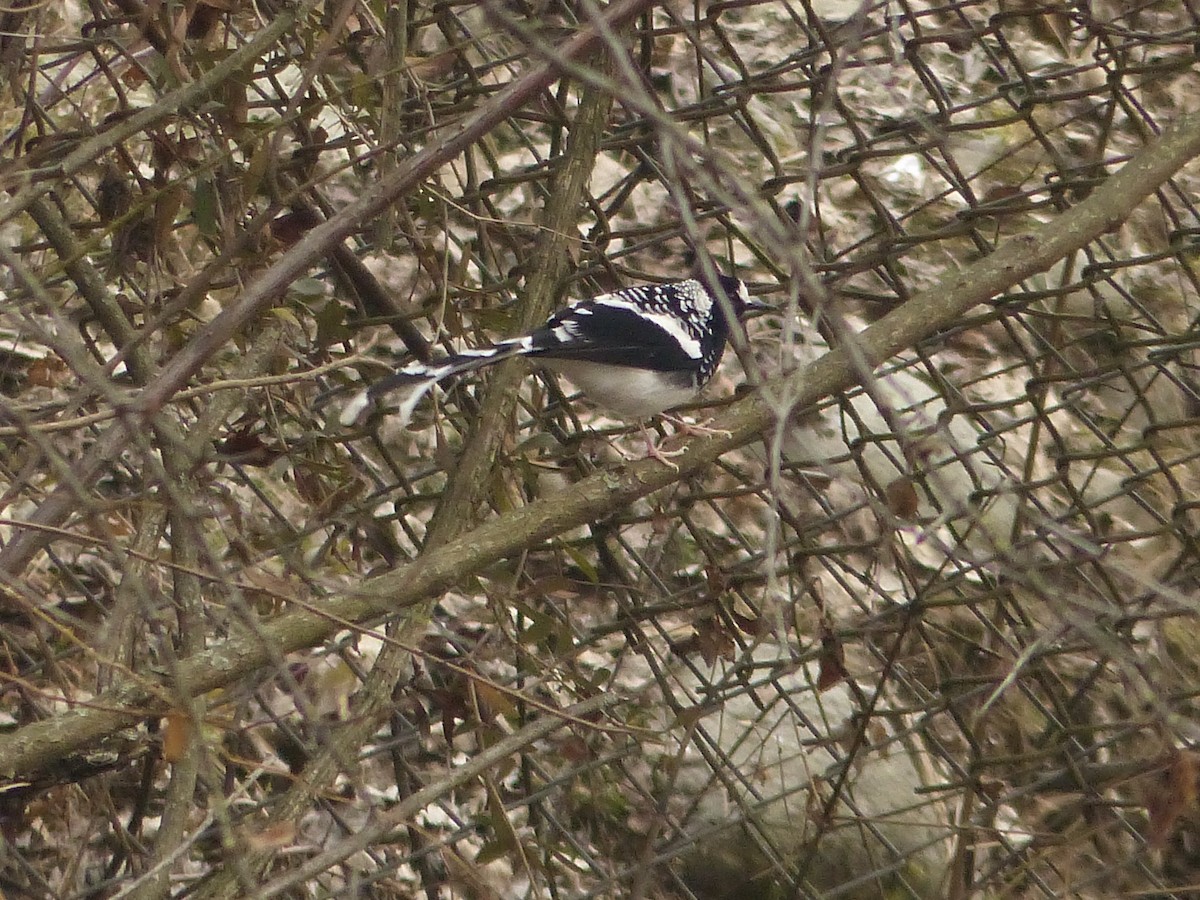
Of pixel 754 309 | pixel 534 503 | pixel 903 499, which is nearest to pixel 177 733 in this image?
pixel 534 503

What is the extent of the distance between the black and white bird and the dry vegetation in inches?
4.2

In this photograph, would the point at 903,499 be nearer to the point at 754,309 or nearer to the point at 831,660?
the point at 831,660

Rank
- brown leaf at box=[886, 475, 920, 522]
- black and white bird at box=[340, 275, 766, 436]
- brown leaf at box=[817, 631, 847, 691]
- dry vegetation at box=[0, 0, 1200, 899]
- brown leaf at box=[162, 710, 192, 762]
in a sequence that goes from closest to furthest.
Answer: brown leaf at box=[162, 710, 192, 762] → dry vegetation at box=[0, 0, 1200, 899] → brown leaf at box=[886, 475, 920, 522] → brown leaf at box=[817, 631, 847, 691] → black and white bird at box=[340, 275, 766, 436]

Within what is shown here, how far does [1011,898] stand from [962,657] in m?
0.69

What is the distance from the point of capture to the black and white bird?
10.2 ft

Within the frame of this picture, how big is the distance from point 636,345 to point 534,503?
1.19 meters

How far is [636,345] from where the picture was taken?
3594mm

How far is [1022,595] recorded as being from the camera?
4.20m

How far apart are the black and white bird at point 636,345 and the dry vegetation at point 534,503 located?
0.11 meters

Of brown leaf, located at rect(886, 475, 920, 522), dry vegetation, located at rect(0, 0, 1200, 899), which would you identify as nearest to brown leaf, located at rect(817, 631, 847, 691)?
dry vegetation, located at rect(0, 0, 1200, 899)

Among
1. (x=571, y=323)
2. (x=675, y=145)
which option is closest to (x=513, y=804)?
(x=571, y=323)

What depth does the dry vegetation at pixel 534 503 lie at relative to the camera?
2.24 metres

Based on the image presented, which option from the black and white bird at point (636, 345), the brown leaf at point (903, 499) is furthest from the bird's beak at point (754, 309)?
the brown leaf at point (903, 499)

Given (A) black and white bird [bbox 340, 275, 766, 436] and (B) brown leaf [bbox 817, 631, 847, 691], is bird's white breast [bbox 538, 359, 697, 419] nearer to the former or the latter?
(A) black and white bird [bbox 340, 275, 766, 436]
